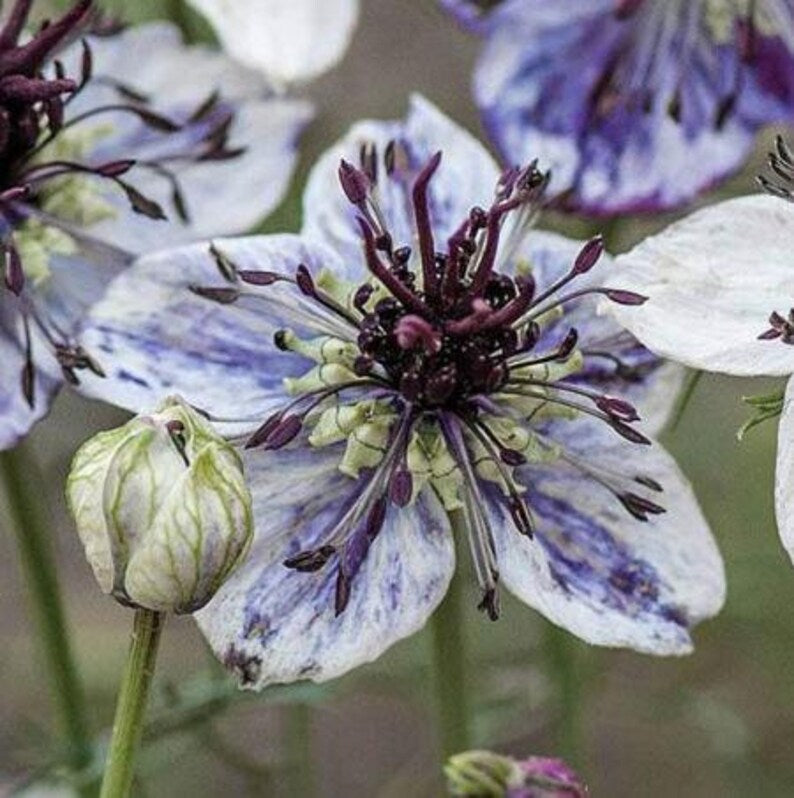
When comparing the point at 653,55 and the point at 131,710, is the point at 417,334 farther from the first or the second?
the point at 653,55

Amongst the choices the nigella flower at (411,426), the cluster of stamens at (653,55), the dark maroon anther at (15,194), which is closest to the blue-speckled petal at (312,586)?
the nigella flower at (411,426)

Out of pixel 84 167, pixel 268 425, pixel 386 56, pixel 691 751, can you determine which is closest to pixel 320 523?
pixel 268 425

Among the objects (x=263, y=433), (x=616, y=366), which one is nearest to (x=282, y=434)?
(x=263, y=433)

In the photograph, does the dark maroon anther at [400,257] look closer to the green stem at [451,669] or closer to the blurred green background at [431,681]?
the green stem at [451,669]

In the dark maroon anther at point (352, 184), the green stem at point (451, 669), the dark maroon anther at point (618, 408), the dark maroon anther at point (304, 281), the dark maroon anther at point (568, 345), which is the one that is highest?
the dark maroon anther at point (352, 184)

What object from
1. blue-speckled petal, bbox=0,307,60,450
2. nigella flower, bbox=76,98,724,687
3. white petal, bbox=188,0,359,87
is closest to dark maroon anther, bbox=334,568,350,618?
nigella flower, bbox=76,98,724,687
